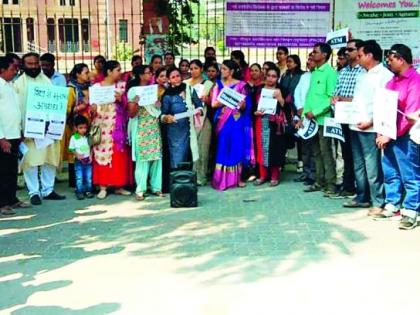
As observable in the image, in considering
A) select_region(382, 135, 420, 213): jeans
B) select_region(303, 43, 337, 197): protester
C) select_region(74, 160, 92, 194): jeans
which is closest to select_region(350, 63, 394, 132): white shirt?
select_region(382, 135, 420, 213): jeans

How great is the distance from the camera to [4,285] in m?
4.82

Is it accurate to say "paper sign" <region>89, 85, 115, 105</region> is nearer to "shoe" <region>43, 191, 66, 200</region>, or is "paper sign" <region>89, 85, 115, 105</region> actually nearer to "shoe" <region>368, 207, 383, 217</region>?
"shoe" <region>43, 191, 66, 200</region>

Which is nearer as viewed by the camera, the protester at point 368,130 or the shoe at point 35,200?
the protester at point 368,130

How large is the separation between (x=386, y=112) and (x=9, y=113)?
422 centimetres

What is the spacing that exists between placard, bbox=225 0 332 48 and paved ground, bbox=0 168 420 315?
3.46 m

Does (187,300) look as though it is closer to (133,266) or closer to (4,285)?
(133,266)


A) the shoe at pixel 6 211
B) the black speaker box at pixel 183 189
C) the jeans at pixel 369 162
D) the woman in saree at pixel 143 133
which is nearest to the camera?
the jeans at pixel 369 162

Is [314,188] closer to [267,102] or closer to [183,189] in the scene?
[267,102]

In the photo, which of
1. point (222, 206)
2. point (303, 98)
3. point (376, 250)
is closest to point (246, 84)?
point (303, 98)

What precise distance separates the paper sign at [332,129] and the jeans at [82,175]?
10.1 feet

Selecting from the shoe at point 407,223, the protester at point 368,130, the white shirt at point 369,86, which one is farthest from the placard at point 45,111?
the shoe at point 407,223

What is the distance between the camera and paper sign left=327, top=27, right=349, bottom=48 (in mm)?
8047

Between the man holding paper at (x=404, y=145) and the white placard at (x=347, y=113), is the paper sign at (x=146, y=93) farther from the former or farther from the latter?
the man holding paper at (x=404, y=145)

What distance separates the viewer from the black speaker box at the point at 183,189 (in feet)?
23.6
